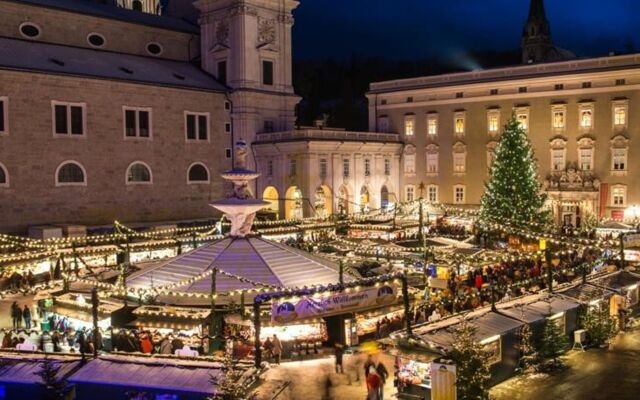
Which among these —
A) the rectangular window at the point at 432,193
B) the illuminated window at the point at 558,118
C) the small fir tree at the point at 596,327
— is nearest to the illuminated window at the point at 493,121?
the illuminated window at the point at 558,118

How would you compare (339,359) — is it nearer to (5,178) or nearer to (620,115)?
(5,178)

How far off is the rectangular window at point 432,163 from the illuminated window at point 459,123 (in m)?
2.69

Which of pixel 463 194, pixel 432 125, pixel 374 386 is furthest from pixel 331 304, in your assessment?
pixel 432 125

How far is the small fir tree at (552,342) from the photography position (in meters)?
19.5

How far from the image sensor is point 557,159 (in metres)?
51.4

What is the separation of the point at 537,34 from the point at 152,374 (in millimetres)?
99479

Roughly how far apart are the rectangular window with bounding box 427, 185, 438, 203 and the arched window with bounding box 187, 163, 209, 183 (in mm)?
18344

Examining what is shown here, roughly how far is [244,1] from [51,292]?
35.2m

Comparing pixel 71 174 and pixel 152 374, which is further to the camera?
pixel 71 174

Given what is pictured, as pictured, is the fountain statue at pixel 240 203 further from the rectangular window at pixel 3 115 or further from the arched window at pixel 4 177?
the rectangular window at pixel 3 115

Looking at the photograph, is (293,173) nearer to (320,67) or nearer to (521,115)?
(521,115)

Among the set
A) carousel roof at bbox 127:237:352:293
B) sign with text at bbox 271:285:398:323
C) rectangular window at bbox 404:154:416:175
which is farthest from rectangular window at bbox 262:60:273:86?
sign with text at bbox 271:285:398:323

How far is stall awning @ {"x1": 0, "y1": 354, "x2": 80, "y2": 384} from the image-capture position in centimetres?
1469

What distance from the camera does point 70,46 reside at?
160 ft
